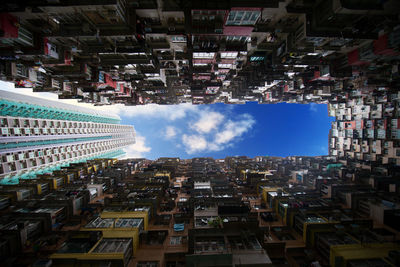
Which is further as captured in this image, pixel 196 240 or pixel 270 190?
pixel 270 190

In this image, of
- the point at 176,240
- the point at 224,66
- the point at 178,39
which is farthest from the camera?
the point at 224,66

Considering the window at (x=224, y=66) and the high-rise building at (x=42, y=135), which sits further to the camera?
the high-rise building at (x=42, y=135)

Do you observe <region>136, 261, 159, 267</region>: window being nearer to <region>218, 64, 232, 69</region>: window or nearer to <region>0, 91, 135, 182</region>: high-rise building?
<region>218, 64, 232, 69</region>: window

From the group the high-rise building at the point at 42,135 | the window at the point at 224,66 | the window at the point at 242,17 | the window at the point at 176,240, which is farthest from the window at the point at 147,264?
the high-rise building at the point at 42,135

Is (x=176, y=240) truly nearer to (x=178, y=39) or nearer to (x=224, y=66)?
(x=178, y=39)

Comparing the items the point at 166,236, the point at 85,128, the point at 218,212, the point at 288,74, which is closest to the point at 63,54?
the point at 166,236

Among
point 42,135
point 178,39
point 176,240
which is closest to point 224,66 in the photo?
point 178,39

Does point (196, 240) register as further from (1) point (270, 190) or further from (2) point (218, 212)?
(1) point (270, 190)

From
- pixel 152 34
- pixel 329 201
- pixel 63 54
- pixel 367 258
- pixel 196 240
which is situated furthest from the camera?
pixel 329 201

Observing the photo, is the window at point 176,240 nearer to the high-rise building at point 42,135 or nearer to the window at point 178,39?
the window at point 178,39
